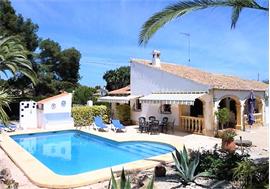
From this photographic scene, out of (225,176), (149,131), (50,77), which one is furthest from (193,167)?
(50,77)

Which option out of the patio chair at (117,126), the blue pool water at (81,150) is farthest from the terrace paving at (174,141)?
the blue pool water at (81,150)

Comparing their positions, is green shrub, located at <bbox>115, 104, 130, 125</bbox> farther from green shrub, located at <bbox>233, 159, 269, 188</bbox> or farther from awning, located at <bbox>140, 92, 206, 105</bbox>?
green shrub, located at <bbox>233, 159, 269, 188</bbox>

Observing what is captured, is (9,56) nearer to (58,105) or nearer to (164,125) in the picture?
(58,105)

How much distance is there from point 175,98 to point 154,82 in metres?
7.63

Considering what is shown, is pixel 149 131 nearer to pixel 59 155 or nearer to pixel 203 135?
pixel 203 135

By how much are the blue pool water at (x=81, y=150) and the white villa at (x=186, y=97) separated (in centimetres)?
708

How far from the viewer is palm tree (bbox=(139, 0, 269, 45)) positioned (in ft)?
49.9

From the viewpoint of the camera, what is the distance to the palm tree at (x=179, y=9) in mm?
15202

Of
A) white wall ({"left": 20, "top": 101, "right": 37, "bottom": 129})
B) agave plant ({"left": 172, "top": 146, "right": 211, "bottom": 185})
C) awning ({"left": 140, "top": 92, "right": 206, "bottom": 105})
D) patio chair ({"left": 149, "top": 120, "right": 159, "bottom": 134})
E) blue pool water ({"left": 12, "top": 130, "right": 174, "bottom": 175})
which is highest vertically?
awning ({"left": 140, "top": 92, "right": 206, "bottom": 105})

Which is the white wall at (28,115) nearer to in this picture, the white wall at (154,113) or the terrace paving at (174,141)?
the terrace paving at (174,141)

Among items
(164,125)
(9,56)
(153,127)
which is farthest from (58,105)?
(164,125)

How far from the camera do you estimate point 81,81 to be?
8331 cm

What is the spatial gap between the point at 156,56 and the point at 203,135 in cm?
1496

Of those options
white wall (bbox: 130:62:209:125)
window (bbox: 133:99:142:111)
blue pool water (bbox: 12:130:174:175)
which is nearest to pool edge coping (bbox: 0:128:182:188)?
blue pool water (bbox: 12:130:174:175)
